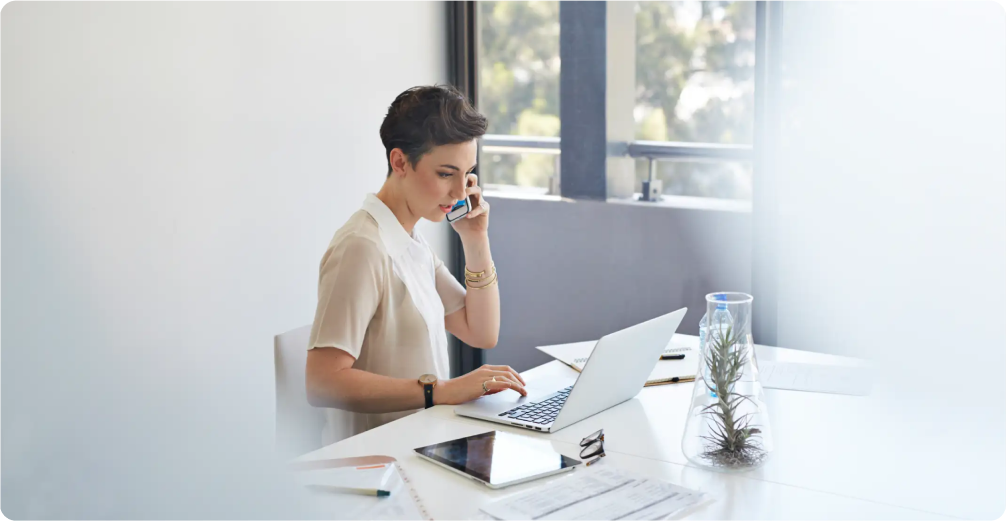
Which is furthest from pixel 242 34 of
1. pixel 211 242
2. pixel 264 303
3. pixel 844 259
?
pixel 844 259

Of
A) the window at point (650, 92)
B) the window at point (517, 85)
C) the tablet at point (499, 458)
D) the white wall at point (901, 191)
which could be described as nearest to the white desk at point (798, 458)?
the tablet at point (499, 458)

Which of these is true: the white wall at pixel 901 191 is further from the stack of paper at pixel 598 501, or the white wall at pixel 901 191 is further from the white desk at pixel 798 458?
the stack of paper at pixel 598 501

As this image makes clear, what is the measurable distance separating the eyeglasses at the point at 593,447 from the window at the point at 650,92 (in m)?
1.55

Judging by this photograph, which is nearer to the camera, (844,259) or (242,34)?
(242,34)

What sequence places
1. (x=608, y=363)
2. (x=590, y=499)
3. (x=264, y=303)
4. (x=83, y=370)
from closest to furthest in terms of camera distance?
(x=590, y=499) < (x=608, y=363) < (x=83, y=370) < (x=264, y=303)

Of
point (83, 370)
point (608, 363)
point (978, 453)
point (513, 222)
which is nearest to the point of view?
point (978, 453)

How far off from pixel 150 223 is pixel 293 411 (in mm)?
663

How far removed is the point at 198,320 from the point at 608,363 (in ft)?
3.98

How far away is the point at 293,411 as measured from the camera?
1727 mm

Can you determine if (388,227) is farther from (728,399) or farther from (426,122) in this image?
(728,399)

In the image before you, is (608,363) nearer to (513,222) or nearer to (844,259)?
(844,259)

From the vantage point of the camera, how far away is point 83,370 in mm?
1880

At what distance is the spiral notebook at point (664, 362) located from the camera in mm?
1749

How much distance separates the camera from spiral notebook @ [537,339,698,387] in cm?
175
